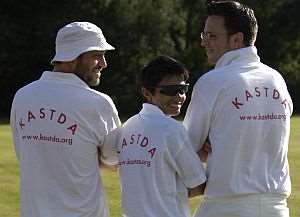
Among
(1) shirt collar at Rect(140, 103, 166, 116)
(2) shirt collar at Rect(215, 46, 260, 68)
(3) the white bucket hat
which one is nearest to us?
(2) shirt collar at Rect(215, 46, 260, 68)

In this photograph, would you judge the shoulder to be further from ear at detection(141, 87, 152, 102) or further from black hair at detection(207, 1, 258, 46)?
black hair at detection(207, 1, 258, 46)

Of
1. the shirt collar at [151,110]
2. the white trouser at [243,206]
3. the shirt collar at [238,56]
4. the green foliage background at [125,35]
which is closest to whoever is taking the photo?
the white trouser at [243,206]

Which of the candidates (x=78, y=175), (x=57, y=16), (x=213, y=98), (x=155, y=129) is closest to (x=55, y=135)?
(x=78, y=175)

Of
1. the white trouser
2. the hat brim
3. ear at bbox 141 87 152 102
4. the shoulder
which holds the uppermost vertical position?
the hat brim

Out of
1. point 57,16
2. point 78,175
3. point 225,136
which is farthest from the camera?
point 57,16

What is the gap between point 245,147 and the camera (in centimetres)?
401

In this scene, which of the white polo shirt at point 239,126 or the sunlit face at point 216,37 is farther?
the sunlit face at point 216,37

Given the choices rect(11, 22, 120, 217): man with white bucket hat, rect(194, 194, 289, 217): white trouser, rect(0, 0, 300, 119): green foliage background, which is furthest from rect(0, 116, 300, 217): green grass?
rect(0, 0, 300, 119): green foliage background

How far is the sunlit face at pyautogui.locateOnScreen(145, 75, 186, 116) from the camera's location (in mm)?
4242

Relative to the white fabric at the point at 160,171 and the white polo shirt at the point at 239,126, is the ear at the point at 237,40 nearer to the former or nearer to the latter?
the white polo shirt at the point at 239,126

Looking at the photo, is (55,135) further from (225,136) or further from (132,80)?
(132,80)

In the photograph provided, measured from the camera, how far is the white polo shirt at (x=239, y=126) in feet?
13.1

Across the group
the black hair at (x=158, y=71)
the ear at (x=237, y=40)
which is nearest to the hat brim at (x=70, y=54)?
the black hair at (x=158, y=71)

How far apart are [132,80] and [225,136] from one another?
42.8m
